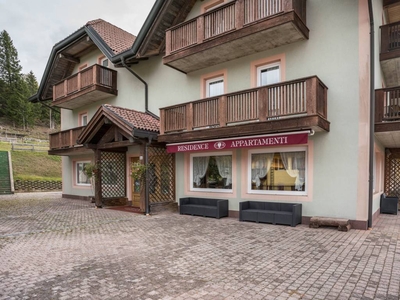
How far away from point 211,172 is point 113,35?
11.1 m

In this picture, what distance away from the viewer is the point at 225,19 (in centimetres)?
961

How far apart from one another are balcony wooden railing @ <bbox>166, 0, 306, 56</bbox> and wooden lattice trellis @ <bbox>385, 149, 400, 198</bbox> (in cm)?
794

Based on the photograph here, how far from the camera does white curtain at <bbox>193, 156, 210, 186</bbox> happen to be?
1155cm

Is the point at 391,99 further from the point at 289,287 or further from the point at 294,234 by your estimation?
the point at 289,287

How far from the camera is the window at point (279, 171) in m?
9.21

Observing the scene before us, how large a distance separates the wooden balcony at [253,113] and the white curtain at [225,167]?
1502mm

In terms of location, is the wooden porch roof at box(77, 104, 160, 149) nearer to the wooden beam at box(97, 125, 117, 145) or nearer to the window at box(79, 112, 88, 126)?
the wooden beam at box(97, 125, 117, 145)

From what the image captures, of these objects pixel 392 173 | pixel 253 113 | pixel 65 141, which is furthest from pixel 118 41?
pixel 392 173

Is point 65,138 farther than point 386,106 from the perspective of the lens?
Yes

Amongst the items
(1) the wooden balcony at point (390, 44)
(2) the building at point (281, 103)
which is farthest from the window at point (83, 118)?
(1) the wooden balcony at point (390, 44)

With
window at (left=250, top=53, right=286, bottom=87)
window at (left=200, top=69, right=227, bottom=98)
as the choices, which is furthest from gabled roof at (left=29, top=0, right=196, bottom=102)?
window at (left=250, top=53, right=286, bottom=87)

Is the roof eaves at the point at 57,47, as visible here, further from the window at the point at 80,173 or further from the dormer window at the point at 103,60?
the window at the point at 80,173

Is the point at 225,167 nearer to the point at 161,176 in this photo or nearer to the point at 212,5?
the point at 161,176

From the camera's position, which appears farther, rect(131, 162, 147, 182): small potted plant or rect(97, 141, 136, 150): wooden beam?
rect(97, 141, 136, 150): wooden beam
